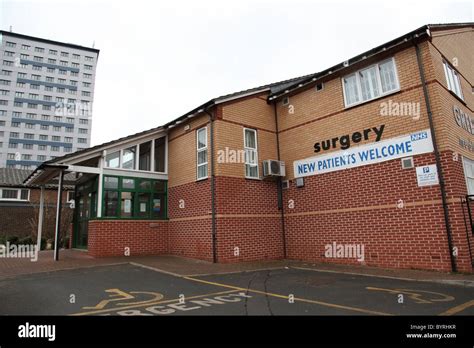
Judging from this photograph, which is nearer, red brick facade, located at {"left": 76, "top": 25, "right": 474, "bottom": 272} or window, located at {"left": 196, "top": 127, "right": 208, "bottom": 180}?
red brick facade, located at {"left": 76, "top": 25, "right": 474, "bottom": 272}

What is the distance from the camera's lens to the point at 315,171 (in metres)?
11.3

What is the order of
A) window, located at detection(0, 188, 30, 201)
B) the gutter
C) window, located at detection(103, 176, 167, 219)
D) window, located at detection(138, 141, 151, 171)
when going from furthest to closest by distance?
window, located at detection(0, 188, 30, 201)
window, located at detection(138, 141, 151, 171)
window, located at detection(103, 176, 167, 219)
the gutter

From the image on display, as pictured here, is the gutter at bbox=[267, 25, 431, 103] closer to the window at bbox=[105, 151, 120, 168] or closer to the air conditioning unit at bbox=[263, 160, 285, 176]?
the air conditioning unit at bbox=[263, 160, 285, 176]

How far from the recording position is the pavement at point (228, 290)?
4926mm

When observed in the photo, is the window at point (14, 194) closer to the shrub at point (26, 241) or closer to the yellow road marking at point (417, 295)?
the shrub at point (26, 241)

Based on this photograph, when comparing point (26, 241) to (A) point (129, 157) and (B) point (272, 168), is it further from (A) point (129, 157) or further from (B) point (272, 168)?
(B) point (272, 168)

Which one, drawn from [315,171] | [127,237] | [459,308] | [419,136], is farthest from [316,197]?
[127,237]

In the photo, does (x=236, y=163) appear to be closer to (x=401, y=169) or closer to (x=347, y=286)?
(x=401, y=169)

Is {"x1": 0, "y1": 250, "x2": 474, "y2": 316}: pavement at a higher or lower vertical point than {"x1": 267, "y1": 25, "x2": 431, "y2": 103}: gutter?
lower

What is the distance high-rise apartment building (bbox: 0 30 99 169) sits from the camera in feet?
218

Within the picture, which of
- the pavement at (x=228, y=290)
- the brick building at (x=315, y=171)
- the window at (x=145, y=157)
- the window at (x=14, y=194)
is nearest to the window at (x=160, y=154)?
the brick building at (x=315, y=171)

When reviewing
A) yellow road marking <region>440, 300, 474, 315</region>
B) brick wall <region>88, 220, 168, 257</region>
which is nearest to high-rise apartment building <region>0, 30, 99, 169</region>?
brick wall <region>88, 220, 168, 257</region>

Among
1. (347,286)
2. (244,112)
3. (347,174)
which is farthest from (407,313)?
(244,112)

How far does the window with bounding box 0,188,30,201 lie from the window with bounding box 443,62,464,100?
3288 cm
